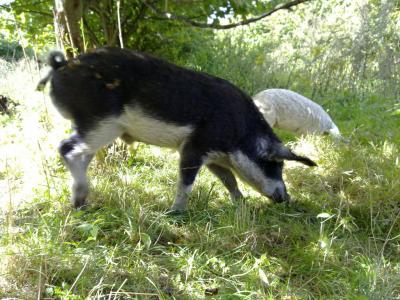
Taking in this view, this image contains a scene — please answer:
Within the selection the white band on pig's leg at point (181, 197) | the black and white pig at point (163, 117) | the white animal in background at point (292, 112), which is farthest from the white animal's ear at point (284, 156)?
the white animal in background at point (292, 112)

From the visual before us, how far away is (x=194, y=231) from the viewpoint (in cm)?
390

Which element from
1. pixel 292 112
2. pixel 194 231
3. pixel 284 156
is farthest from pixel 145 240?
pixel 292 112

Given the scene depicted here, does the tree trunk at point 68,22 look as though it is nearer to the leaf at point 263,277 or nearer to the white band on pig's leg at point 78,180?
the white band on pig's leg at point 78,180

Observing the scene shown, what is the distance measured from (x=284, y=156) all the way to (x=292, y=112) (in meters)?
2.71

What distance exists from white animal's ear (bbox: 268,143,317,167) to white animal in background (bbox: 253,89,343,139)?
2449 millimetres

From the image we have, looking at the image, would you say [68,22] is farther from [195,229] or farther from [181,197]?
[195,229]

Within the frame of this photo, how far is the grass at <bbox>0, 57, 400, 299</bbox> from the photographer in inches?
116

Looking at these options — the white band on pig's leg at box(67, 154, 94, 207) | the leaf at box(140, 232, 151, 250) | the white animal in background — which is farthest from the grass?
the white animal in background

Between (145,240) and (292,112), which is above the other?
(145,240)

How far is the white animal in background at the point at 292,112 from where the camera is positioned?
6.96 m

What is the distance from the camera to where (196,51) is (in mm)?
9867

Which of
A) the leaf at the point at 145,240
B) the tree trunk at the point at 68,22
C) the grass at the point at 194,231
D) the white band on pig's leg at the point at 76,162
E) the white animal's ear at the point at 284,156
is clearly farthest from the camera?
the tree trunk at the point at 68,22

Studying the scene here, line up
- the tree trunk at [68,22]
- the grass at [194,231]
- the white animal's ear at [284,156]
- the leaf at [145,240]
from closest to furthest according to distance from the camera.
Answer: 1. the grass at [194,231]
2. the leaf at [145,240]
3. the white animal's ear at [284,156]
4. the tree trunk at [68,22]

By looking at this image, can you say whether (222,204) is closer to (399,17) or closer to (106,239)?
(106,239)
